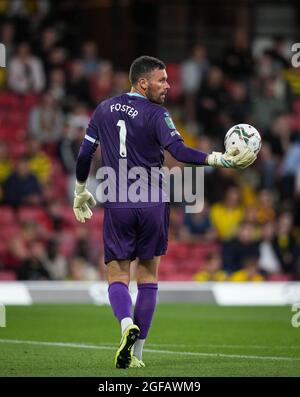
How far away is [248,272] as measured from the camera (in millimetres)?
17703

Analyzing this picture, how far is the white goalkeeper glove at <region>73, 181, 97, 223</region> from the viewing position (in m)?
9.98

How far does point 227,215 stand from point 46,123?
344 centimetres

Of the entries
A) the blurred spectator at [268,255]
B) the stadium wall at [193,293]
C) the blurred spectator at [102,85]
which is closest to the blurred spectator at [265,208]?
the blurred spectator at [268,255]

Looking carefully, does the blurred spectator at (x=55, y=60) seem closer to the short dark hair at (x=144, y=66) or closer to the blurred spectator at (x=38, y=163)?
the blurred spectator at (x=38, y=163)

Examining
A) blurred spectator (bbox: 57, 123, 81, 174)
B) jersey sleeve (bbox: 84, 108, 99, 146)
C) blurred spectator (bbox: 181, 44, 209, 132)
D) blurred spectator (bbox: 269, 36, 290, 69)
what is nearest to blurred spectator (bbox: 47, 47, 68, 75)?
blurred spectator (bbox: 57, 123, 81, 174)

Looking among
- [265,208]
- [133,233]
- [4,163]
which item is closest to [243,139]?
[133,233]

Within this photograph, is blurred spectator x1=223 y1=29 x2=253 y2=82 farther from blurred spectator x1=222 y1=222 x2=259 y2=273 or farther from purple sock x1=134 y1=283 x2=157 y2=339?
purple sock x1=134 y1=283 x2=157 y2=339

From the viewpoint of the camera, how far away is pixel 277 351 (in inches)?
417

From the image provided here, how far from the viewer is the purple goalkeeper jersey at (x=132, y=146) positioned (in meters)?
9.48

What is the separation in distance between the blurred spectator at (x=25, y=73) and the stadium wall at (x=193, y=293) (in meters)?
5.25

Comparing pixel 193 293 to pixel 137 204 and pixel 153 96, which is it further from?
pixel 153 96

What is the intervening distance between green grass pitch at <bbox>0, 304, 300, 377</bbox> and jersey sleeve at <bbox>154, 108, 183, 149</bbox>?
1732 mm

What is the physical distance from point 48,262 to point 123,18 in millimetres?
7046
